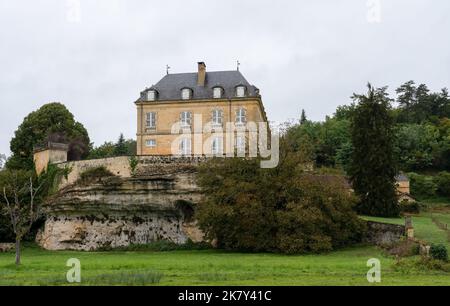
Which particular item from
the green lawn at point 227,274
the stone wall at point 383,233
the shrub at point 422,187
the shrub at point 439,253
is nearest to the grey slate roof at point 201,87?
the stone wall at point 383,233

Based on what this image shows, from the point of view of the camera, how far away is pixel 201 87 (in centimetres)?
4997

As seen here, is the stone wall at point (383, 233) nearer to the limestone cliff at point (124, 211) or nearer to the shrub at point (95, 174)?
the limestone cliff at point (124, 211)

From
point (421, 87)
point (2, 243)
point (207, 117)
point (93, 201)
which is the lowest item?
point (2, 243)

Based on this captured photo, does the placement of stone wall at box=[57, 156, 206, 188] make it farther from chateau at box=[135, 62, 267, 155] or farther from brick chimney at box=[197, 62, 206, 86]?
brick chimney at box=[197, 62, 206, 86]

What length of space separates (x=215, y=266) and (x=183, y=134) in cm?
2293

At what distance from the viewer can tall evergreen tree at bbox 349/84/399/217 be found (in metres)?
44.8

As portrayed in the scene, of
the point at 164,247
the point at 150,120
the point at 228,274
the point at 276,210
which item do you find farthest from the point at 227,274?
the point at 150,120

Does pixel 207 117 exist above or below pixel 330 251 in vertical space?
above

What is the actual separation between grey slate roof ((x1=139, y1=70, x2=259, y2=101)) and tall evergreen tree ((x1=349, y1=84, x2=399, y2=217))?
8.70 m

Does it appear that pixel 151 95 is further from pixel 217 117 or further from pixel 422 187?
pixel 422 187

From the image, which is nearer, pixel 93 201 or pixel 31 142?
pixel 93 201

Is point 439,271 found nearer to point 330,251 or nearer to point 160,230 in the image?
point 330,251

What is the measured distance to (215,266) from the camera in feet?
89.3
